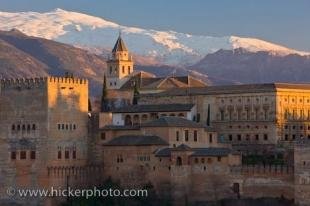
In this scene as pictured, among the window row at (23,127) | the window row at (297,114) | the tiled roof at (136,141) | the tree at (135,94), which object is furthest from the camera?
the tree at (135,94)

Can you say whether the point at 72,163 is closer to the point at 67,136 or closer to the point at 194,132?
the point at 67,136

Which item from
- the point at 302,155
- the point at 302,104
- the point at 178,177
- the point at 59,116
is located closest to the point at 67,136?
the point at 59,116

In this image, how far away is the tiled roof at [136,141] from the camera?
80812 millimetres

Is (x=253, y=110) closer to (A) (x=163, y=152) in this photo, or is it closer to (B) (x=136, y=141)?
(B) (x=136, y=141)

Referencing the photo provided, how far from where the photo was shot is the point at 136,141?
81375mm

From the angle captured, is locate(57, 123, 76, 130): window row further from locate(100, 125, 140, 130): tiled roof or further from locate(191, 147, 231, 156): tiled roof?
locate(191, 147, 231, 156): tiled roof

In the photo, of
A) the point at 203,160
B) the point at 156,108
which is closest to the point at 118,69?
the point at 156,108

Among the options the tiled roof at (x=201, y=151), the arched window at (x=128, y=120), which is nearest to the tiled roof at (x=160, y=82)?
the arched window at (x=128, y=120)

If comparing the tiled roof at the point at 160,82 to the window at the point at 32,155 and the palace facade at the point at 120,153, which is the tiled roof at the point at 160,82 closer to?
the palace facade at the point at 120,153

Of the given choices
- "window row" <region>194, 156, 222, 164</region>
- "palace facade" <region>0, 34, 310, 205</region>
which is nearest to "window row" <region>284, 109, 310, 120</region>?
"palace facade" <region>0, 34, 310, 205</region>

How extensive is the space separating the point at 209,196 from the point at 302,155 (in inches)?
301

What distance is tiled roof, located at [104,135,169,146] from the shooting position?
80812 mm

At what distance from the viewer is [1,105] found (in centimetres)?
8212

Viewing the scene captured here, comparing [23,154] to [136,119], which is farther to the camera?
[136,119]
